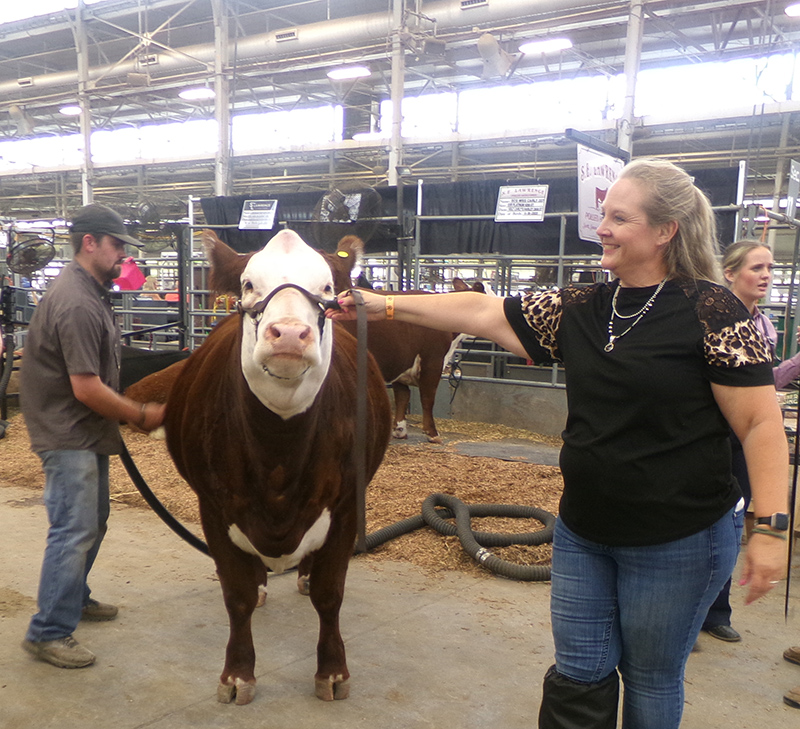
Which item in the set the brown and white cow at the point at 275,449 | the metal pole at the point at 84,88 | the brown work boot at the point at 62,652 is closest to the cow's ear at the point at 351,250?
the brown and white cow at the point at 275,449

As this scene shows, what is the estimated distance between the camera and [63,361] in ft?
8.46

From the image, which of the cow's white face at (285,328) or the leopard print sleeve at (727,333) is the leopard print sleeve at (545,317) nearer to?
the leopard print sleeve at (727,333)

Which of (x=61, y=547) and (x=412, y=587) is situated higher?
(x=61, y=547)

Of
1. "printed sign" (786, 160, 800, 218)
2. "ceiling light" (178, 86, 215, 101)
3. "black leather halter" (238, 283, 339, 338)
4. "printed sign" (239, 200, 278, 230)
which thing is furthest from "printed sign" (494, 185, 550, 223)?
"ceiling light" (178, 86, 215, 101)

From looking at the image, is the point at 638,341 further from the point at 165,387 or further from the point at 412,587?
the point at 165,387

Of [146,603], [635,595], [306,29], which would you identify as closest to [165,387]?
[146,603]

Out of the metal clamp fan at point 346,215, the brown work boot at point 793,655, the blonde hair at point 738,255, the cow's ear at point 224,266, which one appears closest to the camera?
the cow's ear at point 224,266

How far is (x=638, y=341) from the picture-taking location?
157 cm

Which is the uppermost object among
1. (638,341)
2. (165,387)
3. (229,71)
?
(229,71)

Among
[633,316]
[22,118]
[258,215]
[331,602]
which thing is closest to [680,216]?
[633,316]

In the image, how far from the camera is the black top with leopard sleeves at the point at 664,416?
4.99ft

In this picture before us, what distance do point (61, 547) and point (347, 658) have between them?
3.73ft

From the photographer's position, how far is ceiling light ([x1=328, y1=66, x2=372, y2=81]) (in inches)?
571

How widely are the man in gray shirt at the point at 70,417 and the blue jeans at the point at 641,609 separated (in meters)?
1.62
